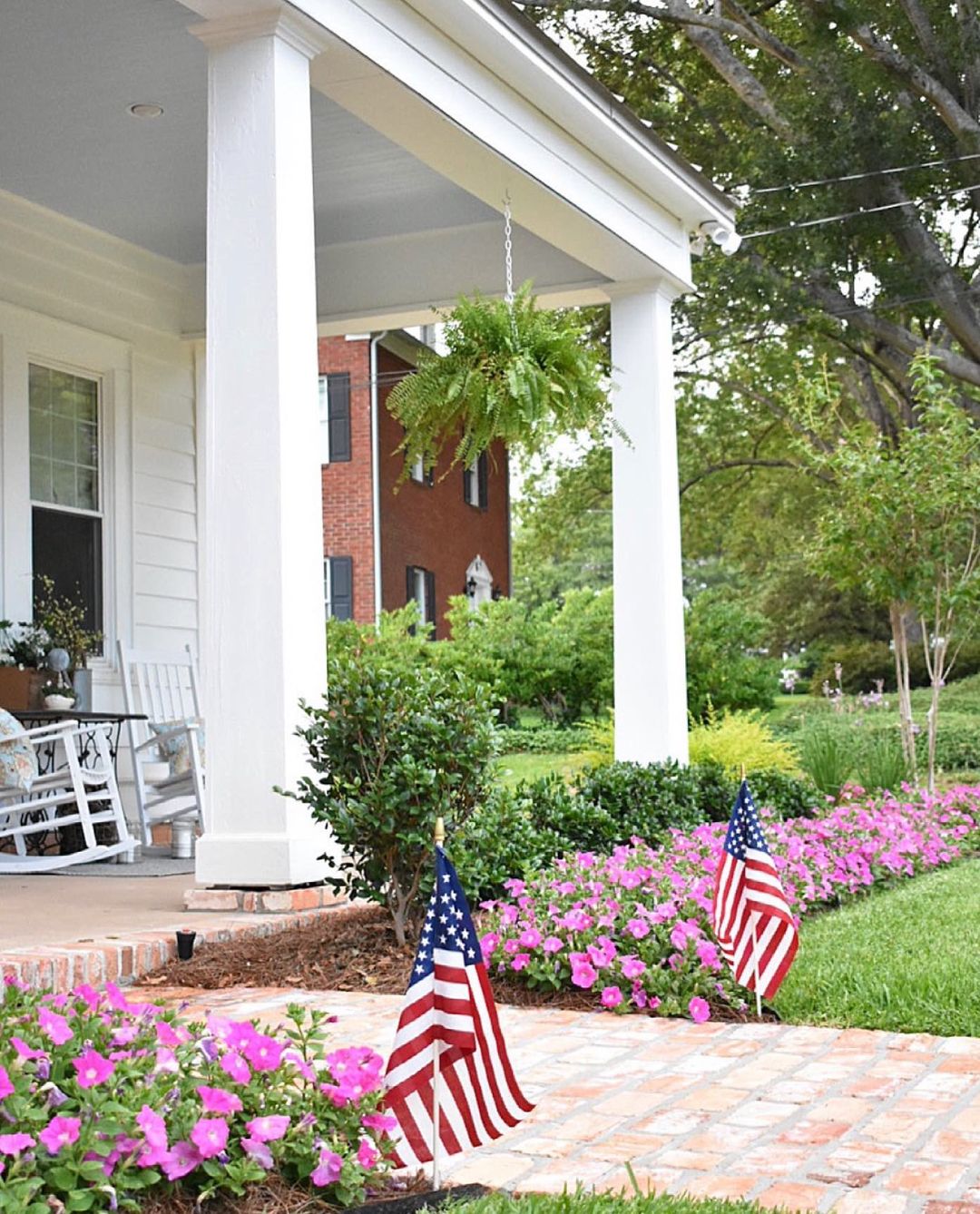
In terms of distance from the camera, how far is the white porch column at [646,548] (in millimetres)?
9297

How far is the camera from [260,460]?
19.0 ft

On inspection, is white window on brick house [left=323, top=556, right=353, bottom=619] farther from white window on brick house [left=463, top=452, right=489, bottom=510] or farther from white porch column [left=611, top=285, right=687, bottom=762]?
white porch column [left=611, top=285, right=687, bottom=762]

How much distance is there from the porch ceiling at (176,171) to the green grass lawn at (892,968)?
438cm

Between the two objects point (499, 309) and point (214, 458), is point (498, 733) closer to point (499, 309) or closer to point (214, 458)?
point (214, 458)

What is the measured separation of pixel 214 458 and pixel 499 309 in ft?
5.99

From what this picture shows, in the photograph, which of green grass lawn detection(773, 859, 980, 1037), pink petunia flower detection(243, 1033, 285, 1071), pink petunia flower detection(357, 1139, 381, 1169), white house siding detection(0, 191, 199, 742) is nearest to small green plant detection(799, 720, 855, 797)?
green grass lawn detection(773, 859, 980, 1037)

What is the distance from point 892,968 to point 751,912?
893 mm

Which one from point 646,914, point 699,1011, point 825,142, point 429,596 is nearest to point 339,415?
point 429,596

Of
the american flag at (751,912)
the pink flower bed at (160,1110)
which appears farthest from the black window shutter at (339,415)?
the pink flower bed at (160,1110)

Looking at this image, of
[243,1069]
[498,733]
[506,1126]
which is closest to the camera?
[243,1069]

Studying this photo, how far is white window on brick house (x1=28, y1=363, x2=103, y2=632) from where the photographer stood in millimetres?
8969

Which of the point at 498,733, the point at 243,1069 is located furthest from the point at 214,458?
the point at 243,1069

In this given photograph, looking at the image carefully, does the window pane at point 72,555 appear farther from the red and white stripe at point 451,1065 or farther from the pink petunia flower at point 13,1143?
the pink petunia flower at point 13,1143

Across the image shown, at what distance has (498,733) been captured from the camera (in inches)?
226
